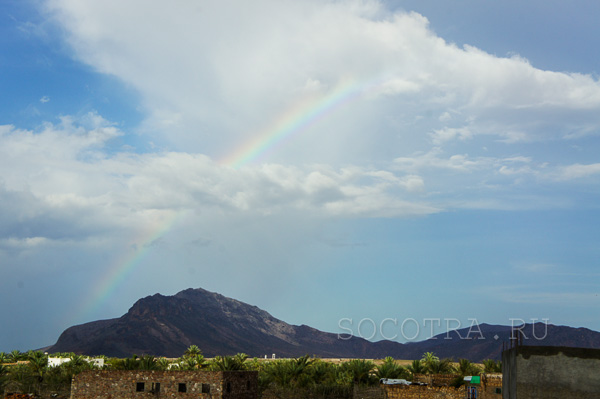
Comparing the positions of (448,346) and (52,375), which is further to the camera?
(448,346)

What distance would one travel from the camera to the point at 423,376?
50.7m

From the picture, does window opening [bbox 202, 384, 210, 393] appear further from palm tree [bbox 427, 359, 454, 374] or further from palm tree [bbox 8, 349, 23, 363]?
palm tree [bbox 8, 349, 23, 363]

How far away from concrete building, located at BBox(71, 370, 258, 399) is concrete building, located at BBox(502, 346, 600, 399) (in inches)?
894

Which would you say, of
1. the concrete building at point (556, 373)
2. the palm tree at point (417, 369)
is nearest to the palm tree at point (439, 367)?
the palm tree at point (417, 369)

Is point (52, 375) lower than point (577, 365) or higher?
lower

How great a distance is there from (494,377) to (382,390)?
811cm

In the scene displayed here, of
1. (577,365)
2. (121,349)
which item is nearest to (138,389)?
(577,365)

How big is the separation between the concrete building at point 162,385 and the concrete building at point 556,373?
22710 millimetres

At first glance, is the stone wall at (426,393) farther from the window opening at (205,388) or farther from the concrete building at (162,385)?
the window opening at (205,388)

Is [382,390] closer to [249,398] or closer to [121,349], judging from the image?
[249,398]

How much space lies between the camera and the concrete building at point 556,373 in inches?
593

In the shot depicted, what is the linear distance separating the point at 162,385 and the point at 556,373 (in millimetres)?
25970

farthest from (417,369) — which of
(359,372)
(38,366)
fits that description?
(38,366)

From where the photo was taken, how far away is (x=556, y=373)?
15.2 metres
